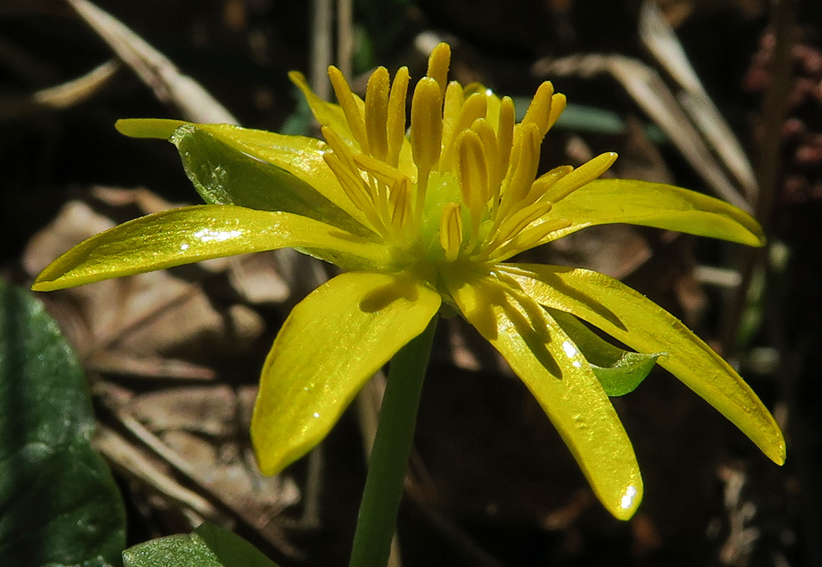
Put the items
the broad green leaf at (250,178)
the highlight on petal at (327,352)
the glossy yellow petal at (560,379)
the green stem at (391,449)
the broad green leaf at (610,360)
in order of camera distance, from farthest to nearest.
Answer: the broad green leaf at (250,178)
the green stem at (391,449)
the broad green leaf at (610,360)
the glossy yellow petal at (560,379)
the highlight on petal at (327,352)

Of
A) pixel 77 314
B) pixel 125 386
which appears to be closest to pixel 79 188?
pixel 77 314

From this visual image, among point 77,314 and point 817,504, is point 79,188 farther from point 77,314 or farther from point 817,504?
point 817,504

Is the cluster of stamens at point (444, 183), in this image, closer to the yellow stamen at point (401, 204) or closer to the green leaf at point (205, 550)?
the yellow stamen at point (401, 204)

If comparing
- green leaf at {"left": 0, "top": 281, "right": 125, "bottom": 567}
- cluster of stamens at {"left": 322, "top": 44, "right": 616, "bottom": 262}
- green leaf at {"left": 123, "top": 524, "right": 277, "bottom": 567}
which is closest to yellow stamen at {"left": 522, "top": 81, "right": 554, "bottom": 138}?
cluster of stamens at {"left": 322, "top": 44, "right": 616, "bottom": 262}

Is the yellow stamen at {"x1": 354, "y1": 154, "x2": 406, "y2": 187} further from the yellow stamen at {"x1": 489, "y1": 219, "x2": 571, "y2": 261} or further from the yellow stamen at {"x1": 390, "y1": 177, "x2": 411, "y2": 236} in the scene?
the yellow stamen at {"x1": 489, "y1": 219, "x2": 571, "y2": 261}

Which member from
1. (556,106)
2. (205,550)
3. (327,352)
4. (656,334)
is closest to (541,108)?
(556,106)

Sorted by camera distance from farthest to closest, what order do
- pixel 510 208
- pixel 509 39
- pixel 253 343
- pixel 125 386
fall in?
pixel 509 39 → pixel 253 343 → pixel 125 386 → pixel 510 208

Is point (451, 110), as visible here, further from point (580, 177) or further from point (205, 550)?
point (205, 550)

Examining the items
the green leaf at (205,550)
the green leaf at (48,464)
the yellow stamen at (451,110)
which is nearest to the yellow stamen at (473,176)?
the yellow stamen at (451,110)
